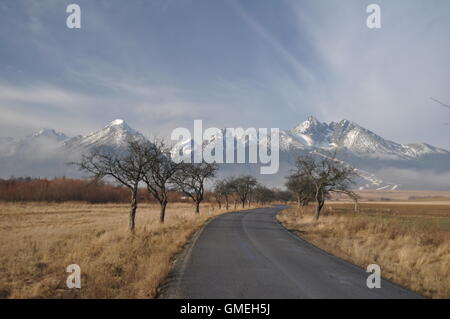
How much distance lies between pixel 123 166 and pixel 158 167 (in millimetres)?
4228

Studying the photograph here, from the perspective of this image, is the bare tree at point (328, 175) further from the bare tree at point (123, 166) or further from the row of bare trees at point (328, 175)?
the bare tree at point (123, 166)

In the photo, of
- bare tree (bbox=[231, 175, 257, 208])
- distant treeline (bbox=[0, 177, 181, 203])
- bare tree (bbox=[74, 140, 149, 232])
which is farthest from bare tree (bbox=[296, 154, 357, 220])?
distant treeline (bbox=[0, 177, 181, 203])

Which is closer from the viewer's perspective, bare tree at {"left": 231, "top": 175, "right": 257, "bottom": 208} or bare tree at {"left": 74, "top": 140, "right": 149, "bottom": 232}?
bare tree at {"left": 74, "top": 140, "right": 149, "bottom": 232}

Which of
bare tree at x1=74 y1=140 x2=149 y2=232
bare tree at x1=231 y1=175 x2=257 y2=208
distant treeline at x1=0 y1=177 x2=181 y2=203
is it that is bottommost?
distant treeline at x1=0 y1=177 x2=181 y2=203

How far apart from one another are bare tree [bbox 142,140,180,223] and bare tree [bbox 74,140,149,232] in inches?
22.3

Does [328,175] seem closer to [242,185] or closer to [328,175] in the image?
[328,175]

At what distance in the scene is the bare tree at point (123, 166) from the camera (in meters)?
20.8

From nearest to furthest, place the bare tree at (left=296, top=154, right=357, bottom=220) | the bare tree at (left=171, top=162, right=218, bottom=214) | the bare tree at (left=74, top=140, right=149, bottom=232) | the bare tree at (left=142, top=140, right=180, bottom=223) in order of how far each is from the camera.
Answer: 1. the bare tree at (left=74, top=140, right=149, bottom=232)
2. the bare tree at (left=142, top=140, right=180, bottom=223)
3. the bare tree at (left=296, top=154, right=357, bottom=220)
4. the bare tree at (left=171, top=162, right=218, bottom=214)

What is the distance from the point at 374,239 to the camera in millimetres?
19844

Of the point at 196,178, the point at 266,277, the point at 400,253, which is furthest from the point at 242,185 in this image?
the point at 266,277

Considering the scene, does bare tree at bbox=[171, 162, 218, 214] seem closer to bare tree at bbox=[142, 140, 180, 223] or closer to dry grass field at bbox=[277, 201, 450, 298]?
bare tree at bbox=[142, 140, 180, 223]

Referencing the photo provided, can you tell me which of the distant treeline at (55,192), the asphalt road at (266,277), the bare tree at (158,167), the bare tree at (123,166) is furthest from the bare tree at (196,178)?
the distant treeline at (55,192)

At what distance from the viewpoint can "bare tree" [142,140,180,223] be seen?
2380 centimetres
